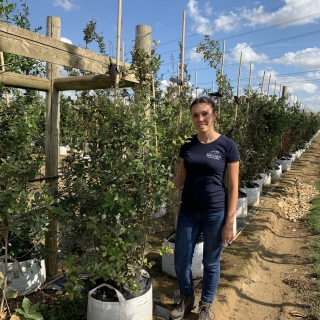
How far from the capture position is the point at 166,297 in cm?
318

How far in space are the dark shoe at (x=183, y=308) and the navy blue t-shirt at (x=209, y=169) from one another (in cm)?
84

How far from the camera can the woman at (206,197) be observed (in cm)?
249

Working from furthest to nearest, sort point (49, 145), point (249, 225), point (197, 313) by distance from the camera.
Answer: point (249, 225)
point (49, 145)
point (197, 313)

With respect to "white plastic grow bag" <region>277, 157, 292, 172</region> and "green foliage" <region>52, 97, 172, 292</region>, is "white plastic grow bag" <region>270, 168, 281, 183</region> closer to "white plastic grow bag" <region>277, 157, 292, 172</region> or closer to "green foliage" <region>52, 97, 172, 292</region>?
"white plastic grow bag" <region>277, 157, 292, 172</region>

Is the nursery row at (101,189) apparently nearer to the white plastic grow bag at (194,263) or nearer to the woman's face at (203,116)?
the woman's face at (203,116)

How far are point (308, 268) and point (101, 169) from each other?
10.4 ft

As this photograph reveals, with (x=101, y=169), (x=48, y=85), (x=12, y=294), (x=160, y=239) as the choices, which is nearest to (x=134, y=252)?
(x=101, y=169)

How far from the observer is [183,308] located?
274 cm

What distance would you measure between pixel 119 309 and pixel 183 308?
2.27 feet

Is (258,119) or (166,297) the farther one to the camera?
(258,119)

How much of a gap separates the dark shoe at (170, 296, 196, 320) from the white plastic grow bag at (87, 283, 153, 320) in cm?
38

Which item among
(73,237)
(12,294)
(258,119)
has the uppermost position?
(258,119)

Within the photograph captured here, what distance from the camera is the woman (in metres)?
2.49

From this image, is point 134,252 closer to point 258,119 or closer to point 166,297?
point 166,297
